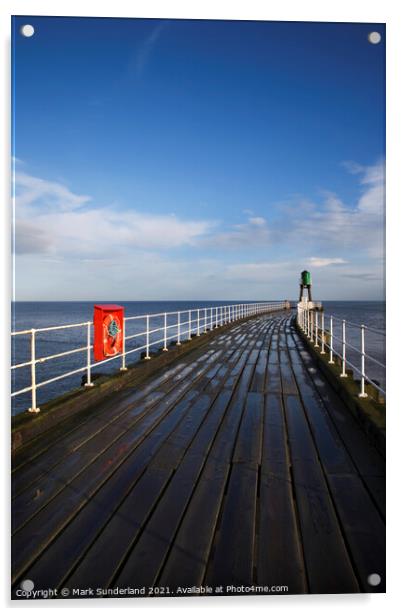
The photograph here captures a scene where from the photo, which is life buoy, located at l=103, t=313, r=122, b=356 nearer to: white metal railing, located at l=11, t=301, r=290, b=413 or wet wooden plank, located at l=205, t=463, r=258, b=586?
white metal railing, located at l=11, t=301, r=290, b=413

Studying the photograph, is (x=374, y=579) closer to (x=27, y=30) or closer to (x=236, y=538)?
(x=236, y=538)

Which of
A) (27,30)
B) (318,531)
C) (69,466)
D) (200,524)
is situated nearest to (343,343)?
(318,531)

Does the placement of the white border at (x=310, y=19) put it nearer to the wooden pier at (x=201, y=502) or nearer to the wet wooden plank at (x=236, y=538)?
the wooden pier at (x=201, y=502)

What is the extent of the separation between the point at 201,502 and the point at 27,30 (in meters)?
2.75

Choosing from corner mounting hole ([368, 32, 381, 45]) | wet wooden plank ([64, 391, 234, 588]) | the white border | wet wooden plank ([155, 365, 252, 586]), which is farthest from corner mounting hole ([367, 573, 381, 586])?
corner mounting hole ([368, 32, 381, 45])

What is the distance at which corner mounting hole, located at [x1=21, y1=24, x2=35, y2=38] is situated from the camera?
1951 mm

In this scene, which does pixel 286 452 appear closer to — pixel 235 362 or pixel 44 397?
pixel 235 362

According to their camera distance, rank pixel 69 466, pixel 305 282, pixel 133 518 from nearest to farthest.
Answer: pixel 133 518 < pixel 69 466 < pixel 305 282

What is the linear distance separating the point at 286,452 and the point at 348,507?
663 mm

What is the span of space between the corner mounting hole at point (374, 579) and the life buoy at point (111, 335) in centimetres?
308

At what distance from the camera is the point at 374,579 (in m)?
1.46

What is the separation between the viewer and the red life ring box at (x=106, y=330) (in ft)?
12.7

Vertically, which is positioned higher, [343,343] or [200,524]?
[343,343]

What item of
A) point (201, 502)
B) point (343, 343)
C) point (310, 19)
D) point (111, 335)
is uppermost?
point (310, 19)
